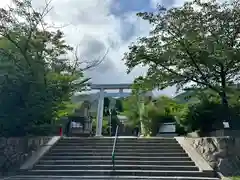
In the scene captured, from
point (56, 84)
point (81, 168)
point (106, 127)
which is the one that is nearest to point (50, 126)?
point (56, 84)

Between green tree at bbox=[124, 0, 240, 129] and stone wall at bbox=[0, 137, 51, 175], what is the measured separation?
4.87 m

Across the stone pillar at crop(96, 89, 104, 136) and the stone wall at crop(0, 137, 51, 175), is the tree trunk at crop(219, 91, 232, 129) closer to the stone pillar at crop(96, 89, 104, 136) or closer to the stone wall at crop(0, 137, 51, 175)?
the stone wall at crop(0, 137, 51, 175)

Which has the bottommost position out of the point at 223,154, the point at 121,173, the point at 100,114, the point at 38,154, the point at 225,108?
the point at 121,173

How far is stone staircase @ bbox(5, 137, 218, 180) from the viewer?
10531 millimetres

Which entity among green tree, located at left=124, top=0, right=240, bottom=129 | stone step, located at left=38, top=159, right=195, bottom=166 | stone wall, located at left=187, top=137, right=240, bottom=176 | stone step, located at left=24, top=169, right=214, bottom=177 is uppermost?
green tree, located at left=124, top=0, right=240, bottom=129

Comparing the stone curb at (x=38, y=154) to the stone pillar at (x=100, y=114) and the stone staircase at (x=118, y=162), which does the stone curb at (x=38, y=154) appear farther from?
the stone pillar at (x=100, y=114)

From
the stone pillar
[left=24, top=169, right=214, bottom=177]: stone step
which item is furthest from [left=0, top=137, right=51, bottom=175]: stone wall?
the stone pillar

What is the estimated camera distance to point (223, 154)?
37.8 ft

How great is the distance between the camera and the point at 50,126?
15.3 meters

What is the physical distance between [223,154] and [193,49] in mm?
3961

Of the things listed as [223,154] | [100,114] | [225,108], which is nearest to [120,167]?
[223,154]

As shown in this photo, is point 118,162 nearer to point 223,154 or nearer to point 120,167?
point 120,167

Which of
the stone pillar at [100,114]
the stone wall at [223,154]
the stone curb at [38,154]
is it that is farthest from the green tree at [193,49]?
the stone pillar at [100,114]

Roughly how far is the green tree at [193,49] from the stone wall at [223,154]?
2.18 metres
